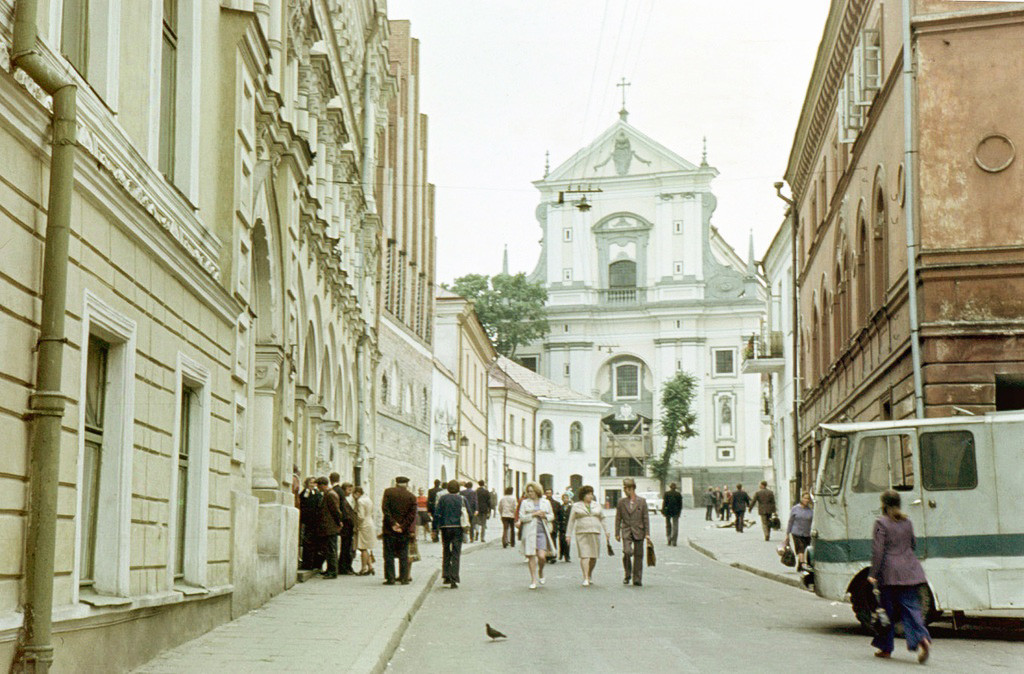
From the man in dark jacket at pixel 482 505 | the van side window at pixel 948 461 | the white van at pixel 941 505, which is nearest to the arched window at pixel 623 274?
the man in dark jacket at pixel 482 505

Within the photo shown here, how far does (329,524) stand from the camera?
2239 centimetres

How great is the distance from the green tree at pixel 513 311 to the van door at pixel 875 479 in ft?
245

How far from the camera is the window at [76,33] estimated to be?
31.7 ft

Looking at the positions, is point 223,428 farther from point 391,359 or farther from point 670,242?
point 670,242

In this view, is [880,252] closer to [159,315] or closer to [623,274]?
[159,315]

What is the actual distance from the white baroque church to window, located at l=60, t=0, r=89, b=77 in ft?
256

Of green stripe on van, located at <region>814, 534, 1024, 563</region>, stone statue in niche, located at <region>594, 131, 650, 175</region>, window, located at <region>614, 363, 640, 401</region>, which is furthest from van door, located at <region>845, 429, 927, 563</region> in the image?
window, located at <region>614, 363, 640, 401</region>

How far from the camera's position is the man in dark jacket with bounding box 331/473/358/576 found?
77.0 ft

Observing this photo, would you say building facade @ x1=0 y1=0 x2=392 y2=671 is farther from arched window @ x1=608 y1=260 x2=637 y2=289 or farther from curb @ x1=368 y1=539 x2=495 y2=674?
arched window @ x1=608 y1=260 x2=637 y2=289

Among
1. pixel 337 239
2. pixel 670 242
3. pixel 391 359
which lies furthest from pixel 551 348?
pixel 337 239


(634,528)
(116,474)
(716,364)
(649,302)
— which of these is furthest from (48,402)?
(716,364)

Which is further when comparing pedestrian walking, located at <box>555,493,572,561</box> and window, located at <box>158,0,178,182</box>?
pedestrian walking, located at <box>555,493,572,561</box>

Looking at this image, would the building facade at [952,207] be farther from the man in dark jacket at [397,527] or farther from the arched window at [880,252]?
the man in dark jacket at [397,527]

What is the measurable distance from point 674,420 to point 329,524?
Answer: 211 feet
